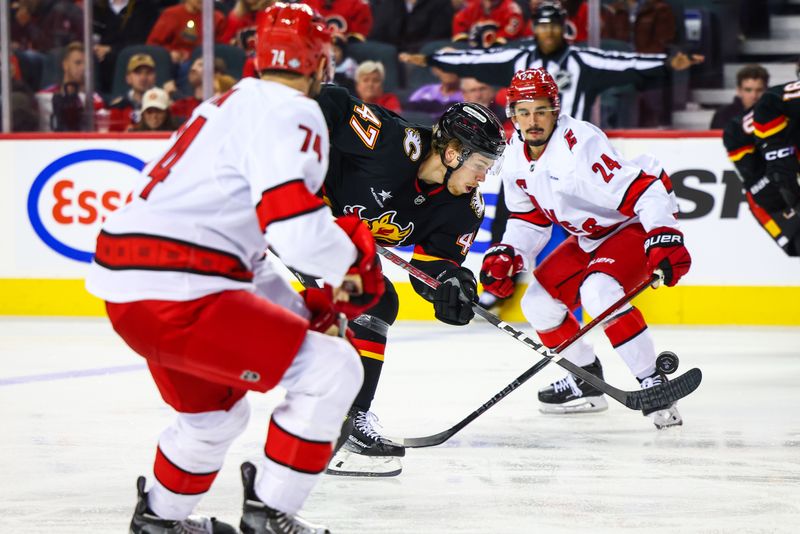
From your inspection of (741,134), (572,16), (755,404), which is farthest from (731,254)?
(755,404)

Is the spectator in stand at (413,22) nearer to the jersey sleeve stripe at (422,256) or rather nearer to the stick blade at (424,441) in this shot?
the jersey sleeve stripe at (422,256)

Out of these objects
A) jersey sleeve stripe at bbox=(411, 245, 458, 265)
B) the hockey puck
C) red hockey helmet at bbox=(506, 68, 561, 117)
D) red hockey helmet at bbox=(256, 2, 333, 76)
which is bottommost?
the hockey puck

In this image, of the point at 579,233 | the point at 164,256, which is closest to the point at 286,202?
the point at 164,256

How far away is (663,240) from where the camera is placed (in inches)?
148

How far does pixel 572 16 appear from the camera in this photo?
6352 millimetres

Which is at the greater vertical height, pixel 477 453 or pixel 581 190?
pixel 581 190

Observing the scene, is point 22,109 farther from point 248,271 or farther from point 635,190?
point 248,271

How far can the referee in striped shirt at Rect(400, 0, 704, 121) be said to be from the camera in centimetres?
613

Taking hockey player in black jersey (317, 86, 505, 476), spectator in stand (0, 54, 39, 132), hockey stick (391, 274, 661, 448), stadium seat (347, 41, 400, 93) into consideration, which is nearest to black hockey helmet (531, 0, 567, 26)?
stadium seat (347, 41, 400, 93)

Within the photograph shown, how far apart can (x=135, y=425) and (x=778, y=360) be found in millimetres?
2792

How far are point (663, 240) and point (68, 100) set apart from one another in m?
4.06

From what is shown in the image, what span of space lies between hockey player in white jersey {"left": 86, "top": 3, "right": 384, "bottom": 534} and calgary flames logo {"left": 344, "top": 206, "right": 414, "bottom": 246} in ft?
3.37

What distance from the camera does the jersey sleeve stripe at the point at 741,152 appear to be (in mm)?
5352

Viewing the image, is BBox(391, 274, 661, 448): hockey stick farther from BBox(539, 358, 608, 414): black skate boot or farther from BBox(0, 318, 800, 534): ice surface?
BBox(539, 358, 608, 414): black skate boot
